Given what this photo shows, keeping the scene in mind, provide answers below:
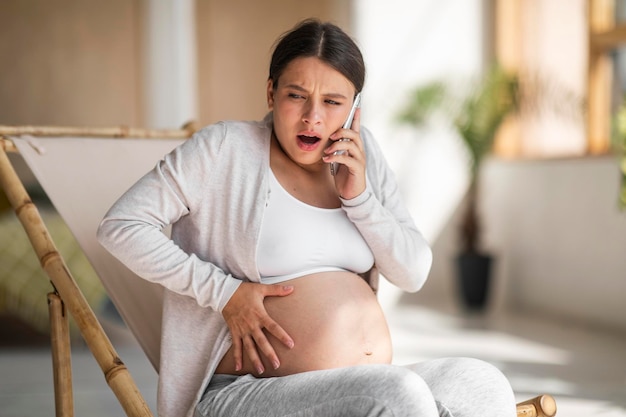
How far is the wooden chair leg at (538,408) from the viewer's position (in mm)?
1698

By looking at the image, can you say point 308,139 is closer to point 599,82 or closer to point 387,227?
point 387,227

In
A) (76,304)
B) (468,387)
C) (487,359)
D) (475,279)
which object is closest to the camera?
(468,387)

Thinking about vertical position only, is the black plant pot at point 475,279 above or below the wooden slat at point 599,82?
below

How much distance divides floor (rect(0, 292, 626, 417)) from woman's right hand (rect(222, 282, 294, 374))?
5.30 feet

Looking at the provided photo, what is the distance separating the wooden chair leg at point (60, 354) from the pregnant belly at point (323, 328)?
42cm

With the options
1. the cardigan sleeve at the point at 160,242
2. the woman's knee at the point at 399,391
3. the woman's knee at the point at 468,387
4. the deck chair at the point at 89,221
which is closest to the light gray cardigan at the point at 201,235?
the cardigan sleeve at the point at 160,242

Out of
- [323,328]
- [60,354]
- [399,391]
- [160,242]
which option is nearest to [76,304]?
[60,354]

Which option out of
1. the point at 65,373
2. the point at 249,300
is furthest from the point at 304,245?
the point at 65,373

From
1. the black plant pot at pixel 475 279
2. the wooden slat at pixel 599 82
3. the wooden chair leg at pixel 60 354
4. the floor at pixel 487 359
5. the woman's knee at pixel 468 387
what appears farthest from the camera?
the black plant pot at pixel 475 279

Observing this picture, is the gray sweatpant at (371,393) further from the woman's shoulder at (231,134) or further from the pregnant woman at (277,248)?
the woman's shoulder at (231,134)

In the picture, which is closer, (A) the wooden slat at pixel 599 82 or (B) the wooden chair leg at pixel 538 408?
(B) the wooden chair leg at pixel 538 408

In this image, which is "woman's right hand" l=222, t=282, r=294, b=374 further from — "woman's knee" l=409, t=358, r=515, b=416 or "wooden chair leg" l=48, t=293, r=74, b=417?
"wooden chair leg" l=48, t=293, r=74, b=417

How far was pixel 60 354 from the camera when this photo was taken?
191 centimetres

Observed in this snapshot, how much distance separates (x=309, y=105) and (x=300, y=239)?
25cm
